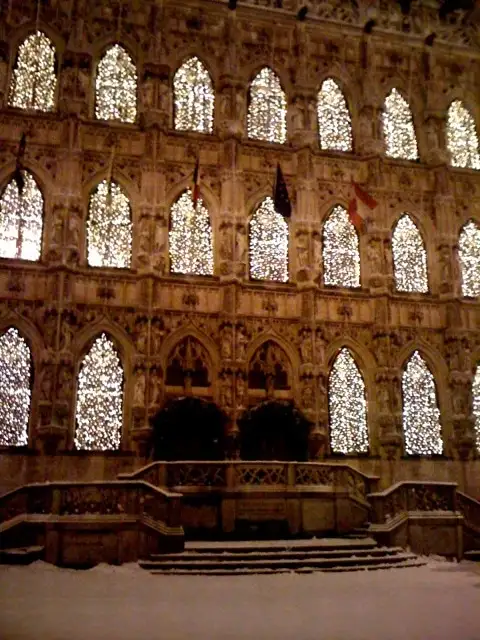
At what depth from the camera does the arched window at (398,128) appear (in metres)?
26.0

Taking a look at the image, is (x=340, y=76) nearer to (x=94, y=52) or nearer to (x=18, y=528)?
(x=94, y=52)

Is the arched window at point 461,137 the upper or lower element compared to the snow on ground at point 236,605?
upper

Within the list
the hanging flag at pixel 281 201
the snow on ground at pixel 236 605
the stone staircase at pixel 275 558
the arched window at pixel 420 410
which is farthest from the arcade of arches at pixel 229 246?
the snow on ground at pixel 236 605

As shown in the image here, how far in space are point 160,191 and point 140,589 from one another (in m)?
14.2

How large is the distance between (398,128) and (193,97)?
7.37 meters

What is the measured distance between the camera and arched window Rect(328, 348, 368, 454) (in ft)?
73.9

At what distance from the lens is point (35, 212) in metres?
22.2

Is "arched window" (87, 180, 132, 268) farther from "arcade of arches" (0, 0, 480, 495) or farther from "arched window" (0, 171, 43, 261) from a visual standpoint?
"arched window" (0, 171, 43, 261)

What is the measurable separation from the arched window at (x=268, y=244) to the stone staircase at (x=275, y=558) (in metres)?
10.1

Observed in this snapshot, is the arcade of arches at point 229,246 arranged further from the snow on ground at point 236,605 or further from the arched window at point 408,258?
the snow on ground at point 236,605

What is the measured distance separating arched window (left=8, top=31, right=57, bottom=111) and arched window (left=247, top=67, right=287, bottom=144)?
6.49 meters

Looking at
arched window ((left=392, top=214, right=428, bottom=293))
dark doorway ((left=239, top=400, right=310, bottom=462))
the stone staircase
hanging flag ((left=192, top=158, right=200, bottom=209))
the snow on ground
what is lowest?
the snow on ground

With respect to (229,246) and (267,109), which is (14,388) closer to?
(229,246)

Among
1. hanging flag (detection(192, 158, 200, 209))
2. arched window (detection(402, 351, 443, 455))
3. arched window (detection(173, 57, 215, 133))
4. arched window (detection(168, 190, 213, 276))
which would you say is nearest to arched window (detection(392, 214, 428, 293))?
arched window (detection(402, 351, 443, 455))
